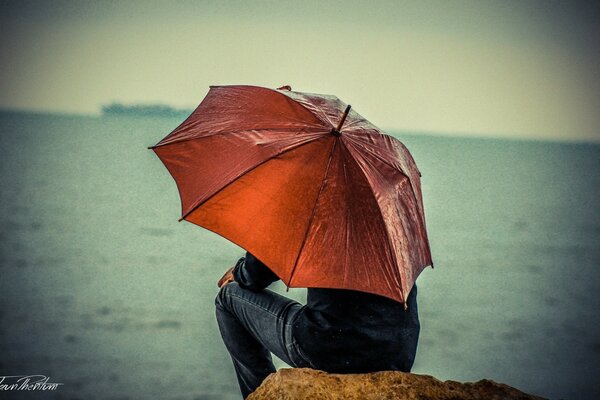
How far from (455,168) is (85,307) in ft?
35.3

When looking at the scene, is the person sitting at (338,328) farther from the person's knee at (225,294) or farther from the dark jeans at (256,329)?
the person's knee at (225,294)

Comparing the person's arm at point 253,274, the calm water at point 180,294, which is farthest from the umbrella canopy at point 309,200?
the calm water at point 180,294

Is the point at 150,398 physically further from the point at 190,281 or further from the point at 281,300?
the point at 190,281

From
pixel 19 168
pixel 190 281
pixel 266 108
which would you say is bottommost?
pixel 19 168

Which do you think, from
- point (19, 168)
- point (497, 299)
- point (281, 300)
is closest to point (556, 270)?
point (497, 299)

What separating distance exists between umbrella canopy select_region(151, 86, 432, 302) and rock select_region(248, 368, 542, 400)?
28 cm

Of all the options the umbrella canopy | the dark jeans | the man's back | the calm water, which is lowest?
the calm water

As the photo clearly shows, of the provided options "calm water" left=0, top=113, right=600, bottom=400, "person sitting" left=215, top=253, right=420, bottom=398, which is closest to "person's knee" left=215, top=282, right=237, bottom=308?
"person sitting" left=215, top=253, right=420, bottom=398

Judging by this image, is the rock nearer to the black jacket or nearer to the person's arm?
the black jacket

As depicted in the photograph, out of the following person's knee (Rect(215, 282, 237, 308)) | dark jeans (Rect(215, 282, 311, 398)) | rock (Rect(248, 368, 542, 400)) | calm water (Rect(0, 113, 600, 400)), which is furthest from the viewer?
calm water (Rect(0, 113, 600, 400))

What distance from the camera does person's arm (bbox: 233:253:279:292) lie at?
2.00 m

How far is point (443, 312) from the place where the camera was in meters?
3.97

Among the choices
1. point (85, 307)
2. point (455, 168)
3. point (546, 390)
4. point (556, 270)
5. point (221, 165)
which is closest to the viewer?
point (221, 165)

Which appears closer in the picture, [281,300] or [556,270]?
[281,300]
